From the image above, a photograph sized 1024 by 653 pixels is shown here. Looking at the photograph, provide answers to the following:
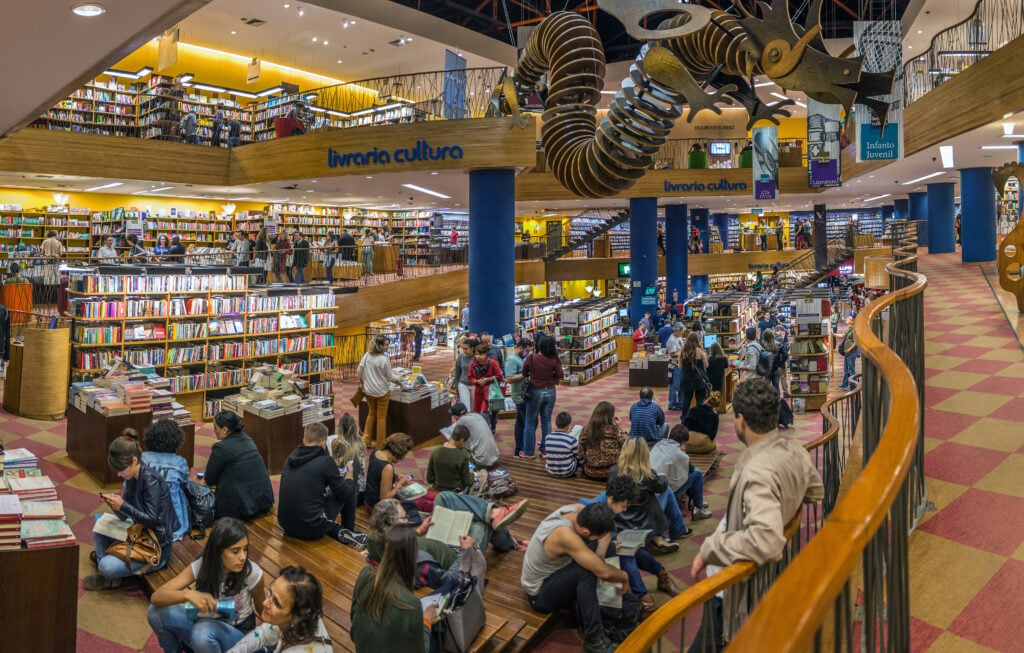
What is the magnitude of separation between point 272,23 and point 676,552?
59.7 feet

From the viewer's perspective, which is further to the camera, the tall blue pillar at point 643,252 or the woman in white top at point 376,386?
the tall blue pillar at point 643,252

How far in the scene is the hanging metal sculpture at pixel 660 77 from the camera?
3859mm

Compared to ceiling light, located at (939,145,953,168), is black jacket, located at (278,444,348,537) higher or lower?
lower

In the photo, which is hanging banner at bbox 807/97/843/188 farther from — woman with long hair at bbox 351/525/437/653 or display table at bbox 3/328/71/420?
woman with long hair at bbox 351/525/437/653

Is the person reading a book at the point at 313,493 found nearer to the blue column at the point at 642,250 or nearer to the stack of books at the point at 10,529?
the stack of books at the point at 10,529

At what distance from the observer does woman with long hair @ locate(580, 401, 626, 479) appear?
6879mm

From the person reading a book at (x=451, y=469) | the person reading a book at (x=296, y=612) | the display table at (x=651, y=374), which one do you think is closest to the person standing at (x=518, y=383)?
the person reading a book at (x=451, y=469)

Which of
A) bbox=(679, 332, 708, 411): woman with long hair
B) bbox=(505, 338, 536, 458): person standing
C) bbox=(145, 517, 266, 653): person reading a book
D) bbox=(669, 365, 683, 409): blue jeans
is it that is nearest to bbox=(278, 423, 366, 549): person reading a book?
bbox=(145, 517, 266, 653): person reading a book

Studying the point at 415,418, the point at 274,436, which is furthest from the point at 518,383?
the point at 274,436

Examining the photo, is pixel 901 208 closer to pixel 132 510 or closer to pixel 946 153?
pixel 946 153

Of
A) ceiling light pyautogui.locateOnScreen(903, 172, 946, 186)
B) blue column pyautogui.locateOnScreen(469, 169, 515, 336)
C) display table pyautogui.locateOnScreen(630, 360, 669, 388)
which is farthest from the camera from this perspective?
ceiling light pyautogui.locateOnScreen(903, 172, 946, 186)

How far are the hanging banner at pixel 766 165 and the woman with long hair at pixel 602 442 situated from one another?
12504 mm

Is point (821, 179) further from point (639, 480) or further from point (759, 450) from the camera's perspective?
point (759, 450)

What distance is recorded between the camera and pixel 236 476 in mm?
5301
